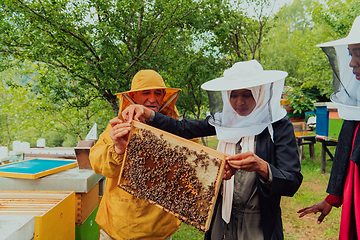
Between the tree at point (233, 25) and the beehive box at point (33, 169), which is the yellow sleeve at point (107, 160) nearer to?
the beehive box at point (33, 169)

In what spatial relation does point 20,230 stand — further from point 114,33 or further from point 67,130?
point 67,130

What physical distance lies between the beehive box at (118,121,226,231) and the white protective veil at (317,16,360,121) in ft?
3.60

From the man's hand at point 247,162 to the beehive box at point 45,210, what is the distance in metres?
1.45

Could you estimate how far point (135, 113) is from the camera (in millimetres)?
2148

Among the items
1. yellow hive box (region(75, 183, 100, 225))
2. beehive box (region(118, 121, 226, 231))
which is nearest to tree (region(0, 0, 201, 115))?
yellow hive box (region(75, 183, 100, 225))

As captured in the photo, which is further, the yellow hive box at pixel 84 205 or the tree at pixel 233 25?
the tree at pixel 233 25

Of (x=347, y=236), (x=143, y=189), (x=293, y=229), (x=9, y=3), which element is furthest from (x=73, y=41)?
(x=293, y=229)

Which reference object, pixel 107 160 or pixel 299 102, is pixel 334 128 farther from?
pixel 107 160

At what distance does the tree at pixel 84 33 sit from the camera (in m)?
4.72

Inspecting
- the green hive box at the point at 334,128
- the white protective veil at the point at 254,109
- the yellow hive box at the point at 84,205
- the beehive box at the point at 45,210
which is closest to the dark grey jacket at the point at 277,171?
the white protective veil at the point at 254,109

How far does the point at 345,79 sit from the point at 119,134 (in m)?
1.93

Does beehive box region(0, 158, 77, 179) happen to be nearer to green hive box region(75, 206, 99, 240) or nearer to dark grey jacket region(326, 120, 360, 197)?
green hive box region(75, 206, 99, 240)

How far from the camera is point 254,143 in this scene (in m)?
1.87

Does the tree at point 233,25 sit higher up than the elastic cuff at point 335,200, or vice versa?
the tree at point 233,25
